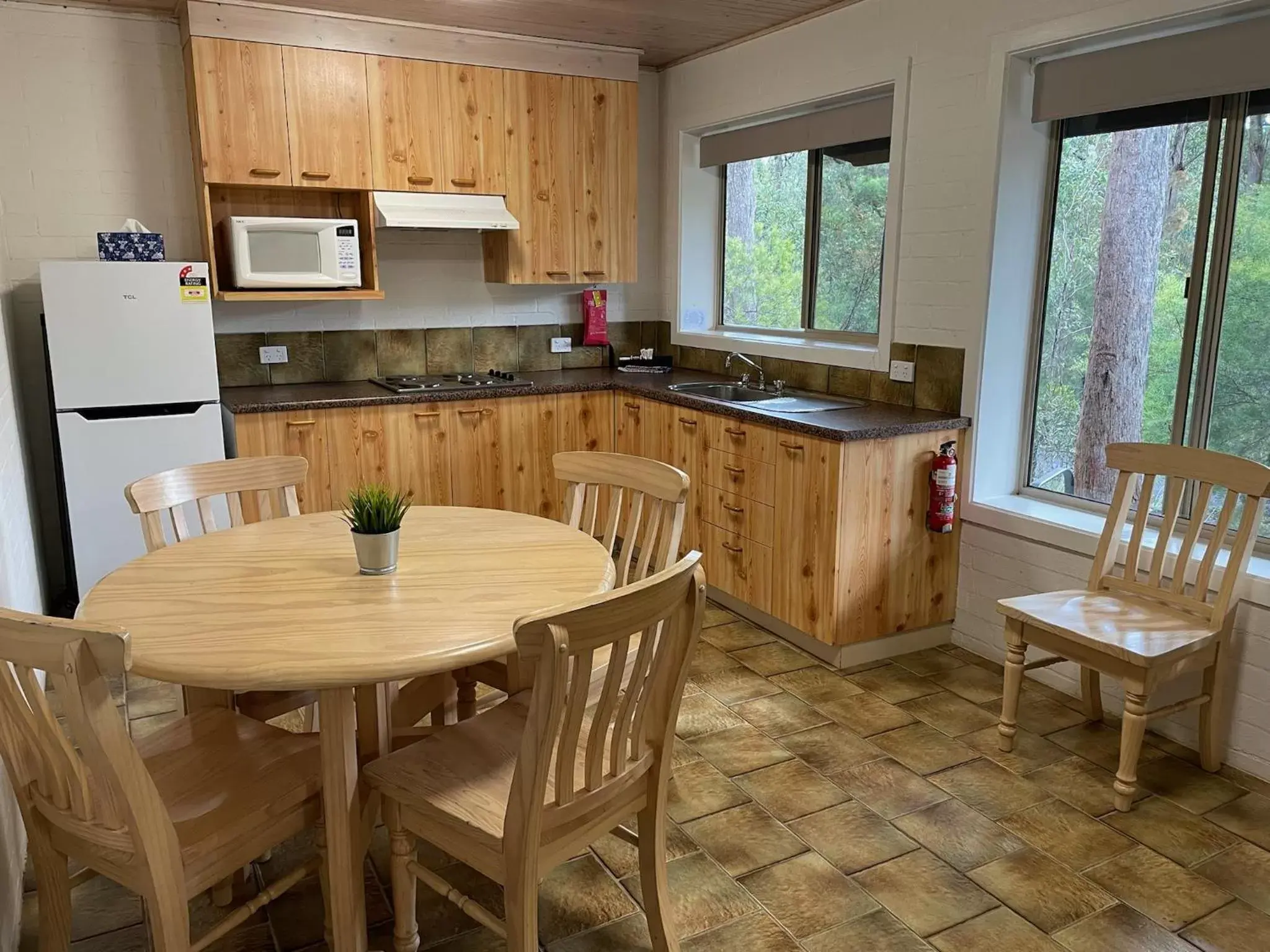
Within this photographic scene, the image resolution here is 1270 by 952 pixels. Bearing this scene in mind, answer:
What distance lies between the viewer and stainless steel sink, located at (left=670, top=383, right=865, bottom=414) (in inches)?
149

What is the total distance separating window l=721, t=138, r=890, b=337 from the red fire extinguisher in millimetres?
908

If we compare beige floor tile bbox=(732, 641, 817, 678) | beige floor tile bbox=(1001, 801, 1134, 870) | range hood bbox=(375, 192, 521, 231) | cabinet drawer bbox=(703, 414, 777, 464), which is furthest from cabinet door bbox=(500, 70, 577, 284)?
beige floor tile bbox=(1001, 801, 1134, 870)

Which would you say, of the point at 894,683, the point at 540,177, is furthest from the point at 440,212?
the point at 894,683

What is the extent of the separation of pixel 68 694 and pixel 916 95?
3326 mm

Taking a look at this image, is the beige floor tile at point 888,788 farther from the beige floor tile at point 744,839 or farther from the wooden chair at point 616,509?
the wooden chair at point 616,509

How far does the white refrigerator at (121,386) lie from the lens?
137 inches

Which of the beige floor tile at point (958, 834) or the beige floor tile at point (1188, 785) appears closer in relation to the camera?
the beige floor tile at point (958, 834)

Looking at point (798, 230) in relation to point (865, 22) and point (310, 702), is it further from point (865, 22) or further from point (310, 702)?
point (310, 702)

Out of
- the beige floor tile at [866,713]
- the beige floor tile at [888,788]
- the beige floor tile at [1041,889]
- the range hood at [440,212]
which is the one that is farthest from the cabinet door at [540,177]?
the beige floor tile at [1041,889]

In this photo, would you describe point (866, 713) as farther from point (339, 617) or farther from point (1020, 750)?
point (339, 617)

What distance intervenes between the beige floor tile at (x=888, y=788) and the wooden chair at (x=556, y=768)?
2.82 feet

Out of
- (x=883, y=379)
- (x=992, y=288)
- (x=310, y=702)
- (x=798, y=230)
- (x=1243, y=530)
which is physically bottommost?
(x=310, y=702)

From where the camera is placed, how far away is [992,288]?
331 cm

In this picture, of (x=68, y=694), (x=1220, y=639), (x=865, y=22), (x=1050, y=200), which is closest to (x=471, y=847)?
(x=68, y=694)
